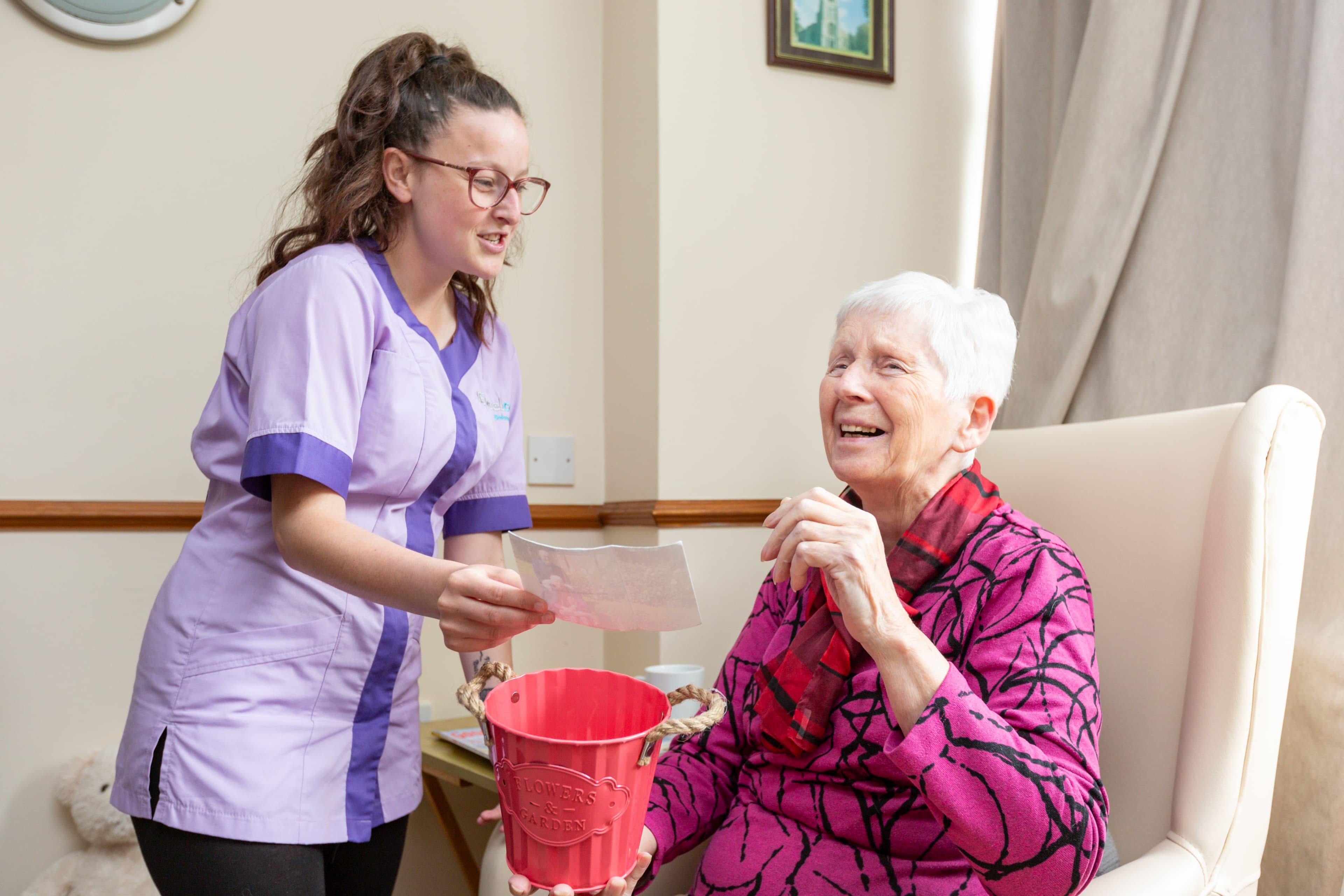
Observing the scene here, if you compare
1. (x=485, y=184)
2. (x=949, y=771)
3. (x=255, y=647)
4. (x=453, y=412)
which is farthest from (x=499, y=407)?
(x=949, y=771)

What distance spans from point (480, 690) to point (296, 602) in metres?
0.31

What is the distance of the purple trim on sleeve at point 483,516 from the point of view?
1.46 meters

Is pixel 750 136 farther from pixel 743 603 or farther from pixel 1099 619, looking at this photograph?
pixel 1099 619

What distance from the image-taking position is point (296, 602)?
1.13m

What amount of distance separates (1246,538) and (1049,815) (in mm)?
457

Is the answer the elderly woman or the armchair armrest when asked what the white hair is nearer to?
the elderly woman

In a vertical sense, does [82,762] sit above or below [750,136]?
below

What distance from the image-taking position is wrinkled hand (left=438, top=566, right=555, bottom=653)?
949mm

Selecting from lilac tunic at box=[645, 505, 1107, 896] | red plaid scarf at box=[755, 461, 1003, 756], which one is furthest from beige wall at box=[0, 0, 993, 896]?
red plaid scarf at box=[755, 461, 1003, 756]

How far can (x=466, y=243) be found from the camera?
122 cm

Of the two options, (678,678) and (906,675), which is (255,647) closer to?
(906,675)

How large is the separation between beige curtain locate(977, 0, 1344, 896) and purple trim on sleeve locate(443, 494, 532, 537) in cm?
108

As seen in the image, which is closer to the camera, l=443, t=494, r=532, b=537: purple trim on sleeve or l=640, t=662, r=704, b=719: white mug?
l=443, t=494, r=532, b=537: purple trim on sleeve

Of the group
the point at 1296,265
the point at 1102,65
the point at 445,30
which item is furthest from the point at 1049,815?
the point at 445,30
